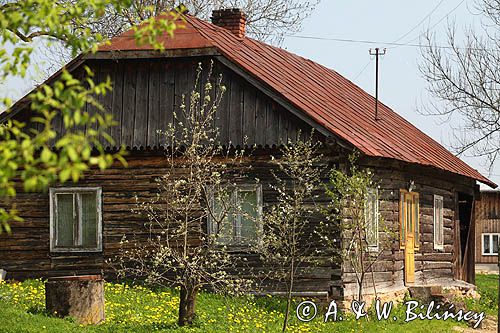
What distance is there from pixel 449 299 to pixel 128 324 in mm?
7541

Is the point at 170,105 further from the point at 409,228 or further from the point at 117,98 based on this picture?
the point at 409,228

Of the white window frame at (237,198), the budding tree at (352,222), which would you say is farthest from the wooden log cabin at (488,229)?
the white window frame at (237,198)

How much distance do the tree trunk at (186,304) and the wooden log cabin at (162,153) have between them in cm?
386

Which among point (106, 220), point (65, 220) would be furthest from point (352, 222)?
point (65, 220)

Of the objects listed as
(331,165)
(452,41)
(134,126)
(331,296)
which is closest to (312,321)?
(331,296)

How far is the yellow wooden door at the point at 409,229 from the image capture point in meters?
20.9

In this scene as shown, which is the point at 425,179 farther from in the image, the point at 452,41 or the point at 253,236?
the point at 452,41

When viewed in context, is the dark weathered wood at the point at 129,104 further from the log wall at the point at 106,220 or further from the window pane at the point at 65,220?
the window pane at the point at 65,220

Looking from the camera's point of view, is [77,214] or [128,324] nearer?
[128,324]

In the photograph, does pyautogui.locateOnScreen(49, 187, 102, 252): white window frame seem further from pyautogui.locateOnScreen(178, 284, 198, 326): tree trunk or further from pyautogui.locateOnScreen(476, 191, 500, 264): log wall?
pyautogui.locateOnScreen(476, 191, 500, 264): log wall

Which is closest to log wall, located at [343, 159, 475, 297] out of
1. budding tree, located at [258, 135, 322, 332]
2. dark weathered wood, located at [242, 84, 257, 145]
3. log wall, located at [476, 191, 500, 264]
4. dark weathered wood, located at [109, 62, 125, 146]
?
budding tree, located at [258, 135, 322, 332]

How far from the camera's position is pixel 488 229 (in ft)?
150

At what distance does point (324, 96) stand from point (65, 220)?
6.22 metres

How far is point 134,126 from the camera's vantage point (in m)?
19.1
